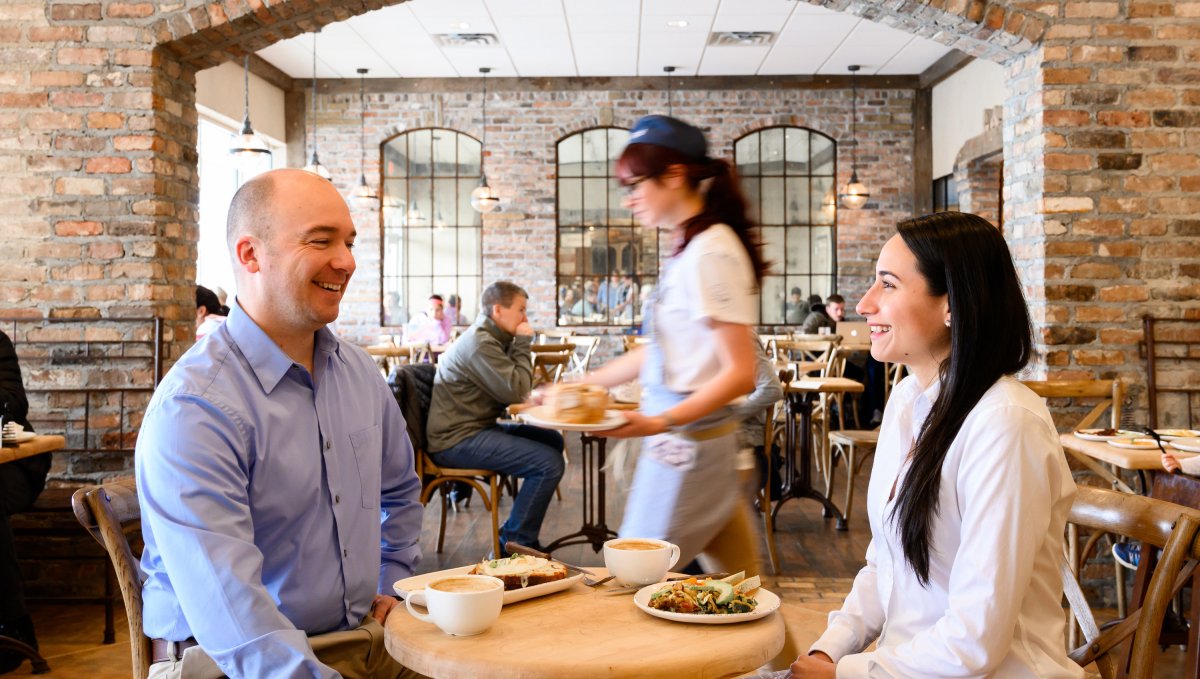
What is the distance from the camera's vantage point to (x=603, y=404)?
2246 millimetres

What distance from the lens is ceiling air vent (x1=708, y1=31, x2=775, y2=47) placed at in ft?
30.9

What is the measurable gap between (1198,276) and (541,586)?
12.5 feet

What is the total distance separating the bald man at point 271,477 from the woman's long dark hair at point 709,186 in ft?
2.29

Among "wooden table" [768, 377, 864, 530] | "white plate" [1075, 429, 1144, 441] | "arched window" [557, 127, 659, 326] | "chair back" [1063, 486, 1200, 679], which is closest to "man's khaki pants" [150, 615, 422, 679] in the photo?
"chair back" [1063, 486, 1200, 679]

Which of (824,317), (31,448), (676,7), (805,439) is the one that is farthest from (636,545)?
(824,317)

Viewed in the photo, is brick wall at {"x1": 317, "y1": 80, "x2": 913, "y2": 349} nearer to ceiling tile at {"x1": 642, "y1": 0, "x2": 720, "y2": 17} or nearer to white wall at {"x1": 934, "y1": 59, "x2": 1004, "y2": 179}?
white wall at {"x1": 934, "y1": 59, "x2": 1004, "y2": 179}

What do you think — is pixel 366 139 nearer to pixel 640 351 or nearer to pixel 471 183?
pixel 471 183

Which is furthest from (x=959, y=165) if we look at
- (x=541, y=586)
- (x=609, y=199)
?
(x=541, y=586)

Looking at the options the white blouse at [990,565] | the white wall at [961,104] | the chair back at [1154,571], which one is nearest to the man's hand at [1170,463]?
the chair back at [1154,571]

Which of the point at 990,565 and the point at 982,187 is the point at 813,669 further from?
the point at 982,187

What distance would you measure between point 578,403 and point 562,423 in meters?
0.08

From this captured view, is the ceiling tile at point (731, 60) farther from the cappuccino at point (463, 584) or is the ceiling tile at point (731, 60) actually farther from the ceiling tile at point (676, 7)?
the cappuccino at point (463, 584)

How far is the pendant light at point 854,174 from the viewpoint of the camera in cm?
1076

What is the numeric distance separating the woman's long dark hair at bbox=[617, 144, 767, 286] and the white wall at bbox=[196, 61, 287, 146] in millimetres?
7539
